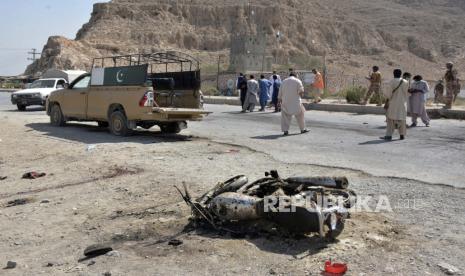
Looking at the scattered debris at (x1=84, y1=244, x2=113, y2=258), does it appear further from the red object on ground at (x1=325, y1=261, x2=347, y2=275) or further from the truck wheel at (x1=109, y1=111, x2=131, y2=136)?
the truck wheel at (x1=109, y1=111, x2=131, y2=136)

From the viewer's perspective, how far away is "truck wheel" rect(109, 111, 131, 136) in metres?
13.1

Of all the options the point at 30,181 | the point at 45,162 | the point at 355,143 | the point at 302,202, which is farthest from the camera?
the point at 355,143

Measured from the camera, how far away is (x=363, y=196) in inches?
267

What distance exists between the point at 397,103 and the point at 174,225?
26.1ft

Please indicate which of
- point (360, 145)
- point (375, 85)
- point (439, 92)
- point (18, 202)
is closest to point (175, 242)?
point (18, 202)

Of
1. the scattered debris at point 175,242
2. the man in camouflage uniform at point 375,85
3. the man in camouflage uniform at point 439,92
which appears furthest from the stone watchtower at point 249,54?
the scattered debris at point 175,242

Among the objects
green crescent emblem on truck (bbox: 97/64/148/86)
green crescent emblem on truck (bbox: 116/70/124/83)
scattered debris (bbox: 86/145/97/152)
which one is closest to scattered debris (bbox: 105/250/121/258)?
scattered debris (bbox: 86/145/97/152)

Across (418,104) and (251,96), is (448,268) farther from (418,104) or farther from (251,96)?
(251,96)

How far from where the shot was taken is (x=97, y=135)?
538 inches

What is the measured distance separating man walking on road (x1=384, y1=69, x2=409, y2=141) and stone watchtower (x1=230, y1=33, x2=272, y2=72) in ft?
172

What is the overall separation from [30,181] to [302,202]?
5.29m

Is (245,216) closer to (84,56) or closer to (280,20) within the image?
(84,56)

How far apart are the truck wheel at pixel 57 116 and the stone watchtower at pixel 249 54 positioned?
49.2 m

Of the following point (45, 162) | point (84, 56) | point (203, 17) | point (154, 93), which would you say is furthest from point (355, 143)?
point (203, 17)
